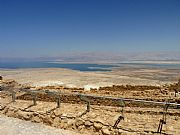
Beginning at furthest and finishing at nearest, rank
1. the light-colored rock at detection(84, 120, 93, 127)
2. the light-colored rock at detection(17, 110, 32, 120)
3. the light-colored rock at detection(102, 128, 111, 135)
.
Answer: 1. the light-colored rock at detection(17, 110, 32, 120)
2. the light-colored rock at detection(84, 120, 93, 127)
3. the light-colored rock at detection(102, 128, 111, 135)

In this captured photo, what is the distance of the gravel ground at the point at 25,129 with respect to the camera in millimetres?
11859

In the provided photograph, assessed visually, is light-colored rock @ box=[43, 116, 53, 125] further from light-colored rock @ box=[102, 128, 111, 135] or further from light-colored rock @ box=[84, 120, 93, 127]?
light-colored rock @ box=[102, 128, 111, 135]

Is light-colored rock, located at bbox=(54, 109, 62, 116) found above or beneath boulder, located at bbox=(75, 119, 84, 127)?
above

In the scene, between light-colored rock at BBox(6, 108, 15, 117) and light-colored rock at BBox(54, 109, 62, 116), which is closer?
light-colored rock at BBox(54, 109, 62, 116)

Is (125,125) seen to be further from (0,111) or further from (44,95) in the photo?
(0,111)

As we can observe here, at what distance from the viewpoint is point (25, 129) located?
12406 mm

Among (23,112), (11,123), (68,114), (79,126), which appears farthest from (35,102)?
(79,126)

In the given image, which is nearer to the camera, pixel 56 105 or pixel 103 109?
pixel 103 109

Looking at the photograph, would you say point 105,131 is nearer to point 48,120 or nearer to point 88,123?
point 88,123

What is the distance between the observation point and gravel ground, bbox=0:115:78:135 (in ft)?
38.9

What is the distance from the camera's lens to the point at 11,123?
13.4 meters

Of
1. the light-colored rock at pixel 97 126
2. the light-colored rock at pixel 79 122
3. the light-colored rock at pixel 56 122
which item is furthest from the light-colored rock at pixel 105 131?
the light-colored rock at pixel 56 122

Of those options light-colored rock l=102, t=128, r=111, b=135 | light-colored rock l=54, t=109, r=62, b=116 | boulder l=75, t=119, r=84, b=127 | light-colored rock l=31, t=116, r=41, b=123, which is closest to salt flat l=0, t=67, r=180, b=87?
light-colored rock l=31, t=116, r=41, b=123

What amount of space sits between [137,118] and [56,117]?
13.3 feet
